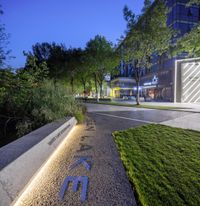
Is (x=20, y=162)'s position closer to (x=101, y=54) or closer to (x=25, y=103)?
Answer: (x=25, y=103)

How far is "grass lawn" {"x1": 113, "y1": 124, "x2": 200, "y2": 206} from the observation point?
2770 millimetres

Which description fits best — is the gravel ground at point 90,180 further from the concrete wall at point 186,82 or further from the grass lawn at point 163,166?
the concrete wall at point 186,82

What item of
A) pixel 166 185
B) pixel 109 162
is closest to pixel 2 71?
pixel 109 162

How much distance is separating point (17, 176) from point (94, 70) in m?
25.8

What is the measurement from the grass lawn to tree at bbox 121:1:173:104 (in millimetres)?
15186

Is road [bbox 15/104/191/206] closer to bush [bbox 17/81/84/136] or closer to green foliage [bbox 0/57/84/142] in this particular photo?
bush [bbox 17/81/84/136]

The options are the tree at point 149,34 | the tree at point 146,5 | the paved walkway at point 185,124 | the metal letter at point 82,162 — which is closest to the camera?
the metal letter at point 82,162

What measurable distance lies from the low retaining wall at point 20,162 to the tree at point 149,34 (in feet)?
58.1

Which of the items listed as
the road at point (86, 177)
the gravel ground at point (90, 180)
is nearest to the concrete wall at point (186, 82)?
the road at point (86, 177)

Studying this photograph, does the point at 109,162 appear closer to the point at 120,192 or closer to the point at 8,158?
the point at 120,192

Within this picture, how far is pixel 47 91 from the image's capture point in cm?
823

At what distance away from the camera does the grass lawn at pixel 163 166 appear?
2770mm

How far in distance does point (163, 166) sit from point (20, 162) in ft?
9.45

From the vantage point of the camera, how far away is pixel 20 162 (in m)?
3.00
